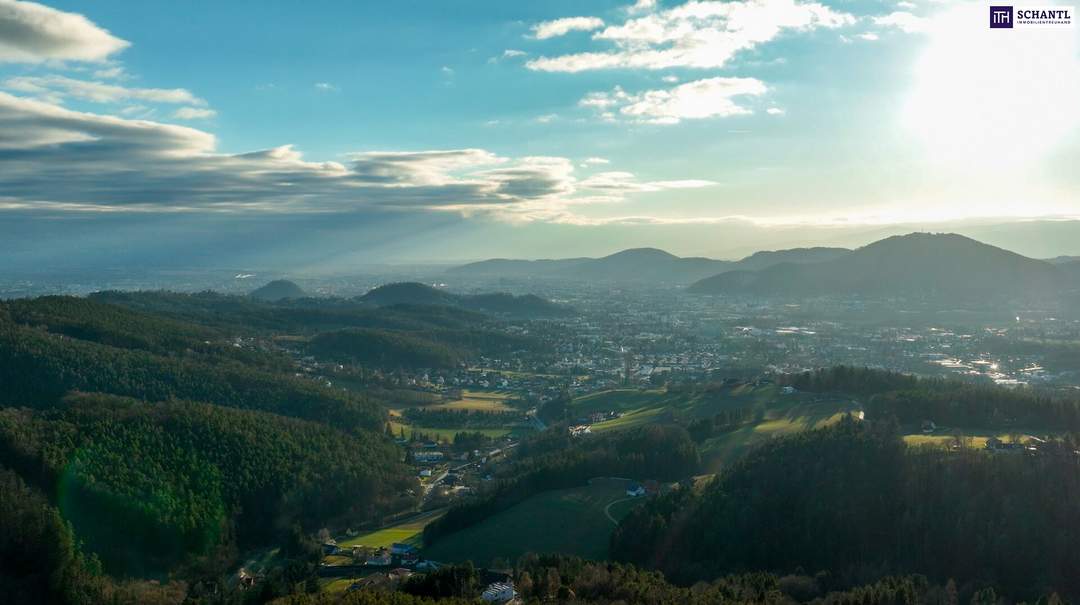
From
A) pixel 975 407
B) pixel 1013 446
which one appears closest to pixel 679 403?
pixel 975 407

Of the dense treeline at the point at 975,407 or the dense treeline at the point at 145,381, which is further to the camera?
the dense treeline at the point at 145,381

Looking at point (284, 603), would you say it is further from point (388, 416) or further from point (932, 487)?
point (388, 416)

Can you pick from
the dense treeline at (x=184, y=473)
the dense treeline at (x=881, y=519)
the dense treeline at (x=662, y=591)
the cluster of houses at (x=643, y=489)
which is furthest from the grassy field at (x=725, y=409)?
the dense treeline at (x=184, y=473)

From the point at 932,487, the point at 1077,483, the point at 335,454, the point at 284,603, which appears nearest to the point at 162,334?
the point at 335,454

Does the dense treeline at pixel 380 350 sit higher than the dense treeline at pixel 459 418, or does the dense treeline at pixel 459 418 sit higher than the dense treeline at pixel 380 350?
the dense treeline at pixel 380 350

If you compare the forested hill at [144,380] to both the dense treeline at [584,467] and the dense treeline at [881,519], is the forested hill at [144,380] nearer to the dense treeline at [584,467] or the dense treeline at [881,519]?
the dense treeline at [584,467]

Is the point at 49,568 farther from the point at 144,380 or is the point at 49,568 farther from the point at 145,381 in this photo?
the point at 144,380
